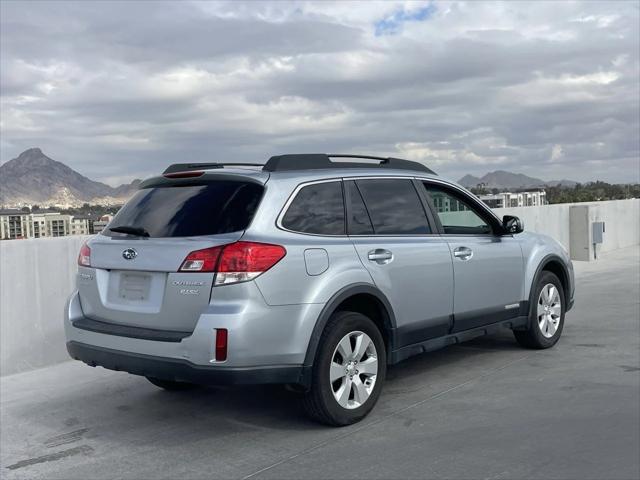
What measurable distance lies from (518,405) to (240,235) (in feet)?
8.20

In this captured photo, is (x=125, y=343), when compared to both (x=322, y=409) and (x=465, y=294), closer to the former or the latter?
(x=322, y=409)

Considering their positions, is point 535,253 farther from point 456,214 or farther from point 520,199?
point 520,199

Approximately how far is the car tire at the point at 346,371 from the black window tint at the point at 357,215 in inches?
24.6

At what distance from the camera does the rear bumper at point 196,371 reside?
4.32m

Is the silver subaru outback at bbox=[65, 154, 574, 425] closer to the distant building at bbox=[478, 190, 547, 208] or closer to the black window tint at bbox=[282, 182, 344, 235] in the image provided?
the black window tint at bbox=[282, 182, 344, 235]

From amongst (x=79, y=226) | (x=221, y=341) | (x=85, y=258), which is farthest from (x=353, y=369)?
(x=79, y=226)

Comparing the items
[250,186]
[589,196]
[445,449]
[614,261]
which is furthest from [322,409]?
[589,196]

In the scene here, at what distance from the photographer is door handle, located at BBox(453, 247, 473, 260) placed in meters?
5.94

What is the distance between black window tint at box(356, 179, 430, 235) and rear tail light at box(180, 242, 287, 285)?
4.01 ft

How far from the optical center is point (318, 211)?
498cm

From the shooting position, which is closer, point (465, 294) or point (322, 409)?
point (322, 409)

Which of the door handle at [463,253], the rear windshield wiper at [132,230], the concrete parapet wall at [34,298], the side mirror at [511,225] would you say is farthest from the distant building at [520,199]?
the rear windshield wiper at [132,230]

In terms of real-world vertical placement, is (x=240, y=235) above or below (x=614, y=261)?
above

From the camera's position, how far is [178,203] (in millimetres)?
4855
